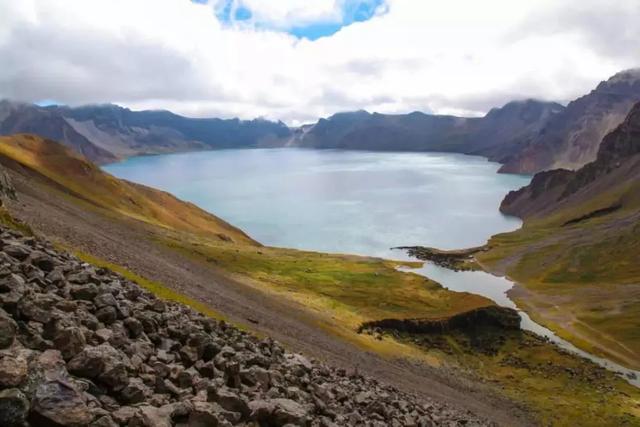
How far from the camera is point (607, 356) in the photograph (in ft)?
351

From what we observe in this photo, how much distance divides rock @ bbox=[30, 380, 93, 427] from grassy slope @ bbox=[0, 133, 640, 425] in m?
29.7

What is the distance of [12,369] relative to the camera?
454 inches

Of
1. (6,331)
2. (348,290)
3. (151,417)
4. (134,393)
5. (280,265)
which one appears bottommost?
(348,290)

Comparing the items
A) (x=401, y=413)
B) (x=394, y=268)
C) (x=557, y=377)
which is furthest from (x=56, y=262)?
(x=394, y=268)

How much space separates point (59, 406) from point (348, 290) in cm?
11151

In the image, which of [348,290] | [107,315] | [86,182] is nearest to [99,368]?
[107,315]

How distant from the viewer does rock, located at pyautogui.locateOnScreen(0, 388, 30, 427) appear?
35.2 feet

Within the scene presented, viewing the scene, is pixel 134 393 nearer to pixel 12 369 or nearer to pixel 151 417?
pixel 151 417

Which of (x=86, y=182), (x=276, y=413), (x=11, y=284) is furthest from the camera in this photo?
(x=86, y=182)

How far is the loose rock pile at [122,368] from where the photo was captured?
12.0 m

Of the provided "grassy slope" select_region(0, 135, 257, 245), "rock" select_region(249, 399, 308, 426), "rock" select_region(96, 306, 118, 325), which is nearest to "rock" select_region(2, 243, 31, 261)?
"rock" select_region(96, 306, 118, 325)

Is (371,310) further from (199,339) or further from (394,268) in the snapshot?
(199,339)

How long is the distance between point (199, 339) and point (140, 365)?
5.41 metres

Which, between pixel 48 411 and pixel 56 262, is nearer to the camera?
pixel 48 411
